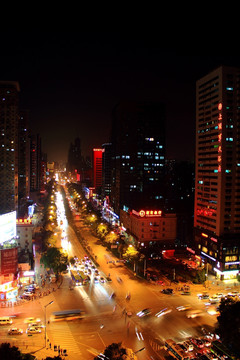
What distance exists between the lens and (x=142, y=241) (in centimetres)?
5153

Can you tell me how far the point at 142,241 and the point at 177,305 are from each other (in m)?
21.1

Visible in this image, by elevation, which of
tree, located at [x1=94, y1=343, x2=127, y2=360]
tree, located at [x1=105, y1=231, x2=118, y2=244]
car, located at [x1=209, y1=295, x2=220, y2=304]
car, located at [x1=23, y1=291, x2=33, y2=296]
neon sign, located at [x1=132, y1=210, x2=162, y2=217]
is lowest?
car, located at [x1=209, y1=295, x2=220, y2=304]

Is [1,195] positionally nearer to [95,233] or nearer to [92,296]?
[95,233]

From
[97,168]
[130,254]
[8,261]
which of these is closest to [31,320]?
[8,261]

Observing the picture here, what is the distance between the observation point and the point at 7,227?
125 feet

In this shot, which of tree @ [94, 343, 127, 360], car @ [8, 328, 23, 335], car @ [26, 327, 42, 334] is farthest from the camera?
car @ [26, 327, 42, 334]

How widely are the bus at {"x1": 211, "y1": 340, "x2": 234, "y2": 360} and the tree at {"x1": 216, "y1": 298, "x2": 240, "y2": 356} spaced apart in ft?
1.18

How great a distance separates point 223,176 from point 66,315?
26.2 meters

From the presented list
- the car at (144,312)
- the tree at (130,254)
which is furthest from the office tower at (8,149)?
the car at (144,312)

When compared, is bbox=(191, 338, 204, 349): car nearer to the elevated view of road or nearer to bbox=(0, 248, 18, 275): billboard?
the elevated view of road

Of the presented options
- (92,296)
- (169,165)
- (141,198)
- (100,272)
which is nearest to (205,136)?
(100,272)

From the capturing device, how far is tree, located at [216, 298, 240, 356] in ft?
71.8

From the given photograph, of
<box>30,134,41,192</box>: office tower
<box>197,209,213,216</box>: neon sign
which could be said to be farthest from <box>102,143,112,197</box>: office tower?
<box>197,209,213,216</box>: neon sign

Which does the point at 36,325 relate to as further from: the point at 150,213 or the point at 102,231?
the point at 102,231
